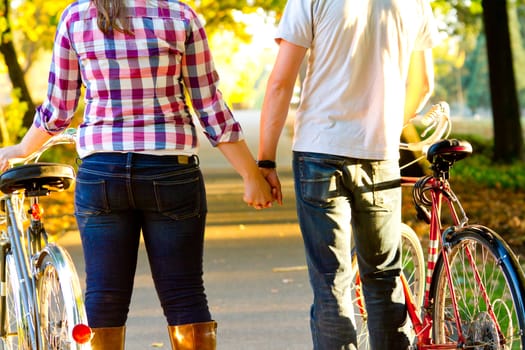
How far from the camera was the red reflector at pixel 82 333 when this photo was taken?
346 cm

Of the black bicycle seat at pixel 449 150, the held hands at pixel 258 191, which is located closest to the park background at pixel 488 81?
the black bicycle seat at pixel 449 150

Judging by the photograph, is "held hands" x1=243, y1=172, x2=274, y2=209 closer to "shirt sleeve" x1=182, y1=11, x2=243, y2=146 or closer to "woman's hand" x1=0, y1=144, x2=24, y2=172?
"shirt sleeve" x1=182, y1=11, x2=243, y2=146

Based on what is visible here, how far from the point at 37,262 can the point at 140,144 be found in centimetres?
79

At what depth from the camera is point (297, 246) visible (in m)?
9.89

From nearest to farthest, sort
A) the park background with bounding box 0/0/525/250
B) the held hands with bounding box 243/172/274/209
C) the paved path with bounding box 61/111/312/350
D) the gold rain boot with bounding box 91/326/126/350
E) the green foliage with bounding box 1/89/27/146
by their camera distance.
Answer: the gold rain boot with bounding box 91/326/126/350 → the held hands with bounding box 243/172/274/209 → the paved path with bounding box 61/111/312/350 → the park background with bounding box 0/0/525/250 → the green foliage with bounding box 1/89/27/146

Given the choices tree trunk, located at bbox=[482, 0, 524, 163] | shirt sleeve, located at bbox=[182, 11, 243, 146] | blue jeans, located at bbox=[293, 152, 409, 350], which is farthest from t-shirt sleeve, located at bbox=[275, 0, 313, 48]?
tree trunk, located at bbox=[482, 0, 524, 163]

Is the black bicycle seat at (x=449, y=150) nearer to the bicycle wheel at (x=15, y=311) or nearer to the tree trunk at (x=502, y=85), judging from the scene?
the bicycle wheel at (x=15, y=311)

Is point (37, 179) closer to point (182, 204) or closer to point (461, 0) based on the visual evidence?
point (182, 204)

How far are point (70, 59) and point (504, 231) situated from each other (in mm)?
7724

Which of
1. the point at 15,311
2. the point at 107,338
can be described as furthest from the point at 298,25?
the point at 15,311

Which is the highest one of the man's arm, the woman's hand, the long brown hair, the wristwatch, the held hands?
the long brown hair

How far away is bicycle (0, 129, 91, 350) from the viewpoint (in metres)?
3.79

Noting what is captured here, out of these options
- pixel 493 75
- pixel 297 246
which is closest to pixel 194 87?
pixel 297 246

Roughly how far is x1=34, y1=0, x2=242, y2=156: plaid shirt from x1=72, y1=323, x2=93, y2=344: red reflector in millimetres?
590
